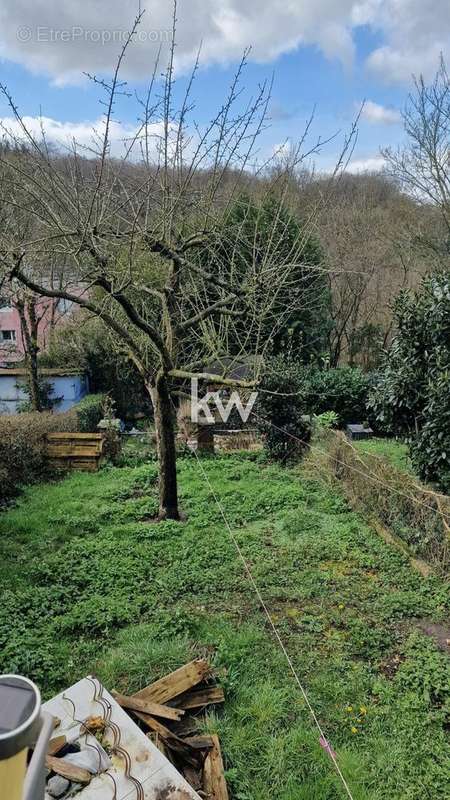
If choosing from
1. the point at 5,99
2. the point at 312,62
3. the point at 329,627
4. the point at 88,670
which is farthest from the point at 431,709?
the point at 312,62

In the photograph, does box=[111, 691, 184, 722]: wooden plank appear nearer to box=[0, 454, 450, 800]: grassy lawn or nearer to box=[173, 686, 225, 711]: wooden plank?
box=[173, 686, 225, 711]: wooden plank

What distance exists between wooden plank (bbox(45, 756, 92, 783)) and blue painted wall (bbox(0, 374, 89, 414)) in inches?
378

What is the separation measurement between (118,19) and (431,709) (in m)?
5.57

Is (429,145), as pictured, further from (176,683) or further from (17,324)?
(176,683)

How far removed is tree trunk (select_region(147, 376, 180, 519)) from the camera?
5.80 meters

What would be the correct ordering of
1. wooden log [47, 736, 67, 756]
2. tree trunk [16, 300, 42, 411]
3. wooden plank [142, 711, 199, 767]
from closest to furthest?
1. wooden log [47, 736, 67, 756]
2. wooden plank [142, 711, 199, 767]
3. tree trunk [16, 300, 42, 411]

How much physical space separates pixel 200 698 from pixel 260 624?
3.12ft

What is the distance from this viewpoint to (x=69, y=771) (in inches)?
89.3

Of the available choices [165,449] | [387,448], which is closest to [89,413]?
[165,449]

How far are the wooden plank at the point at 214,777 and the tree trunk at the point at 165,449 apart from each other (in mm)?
3450

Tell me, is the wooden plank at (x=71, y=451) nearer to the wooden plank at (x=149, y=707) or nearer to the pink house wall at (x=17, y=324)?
the pink house wall at (x=17, y=324)

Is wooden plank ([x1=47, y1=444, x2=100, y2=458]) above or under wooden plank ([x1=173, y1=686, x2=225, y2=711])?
above

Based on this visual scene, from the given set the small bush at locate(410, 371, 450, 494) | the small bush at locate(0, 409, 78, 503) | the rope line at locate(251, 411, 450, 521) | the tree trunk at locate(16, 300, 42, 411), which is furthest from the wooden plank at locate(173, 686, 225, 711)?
the tree trunk at locate(16, 300, 42, 411)

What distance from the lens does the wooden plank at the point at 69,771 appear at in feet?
7.38
